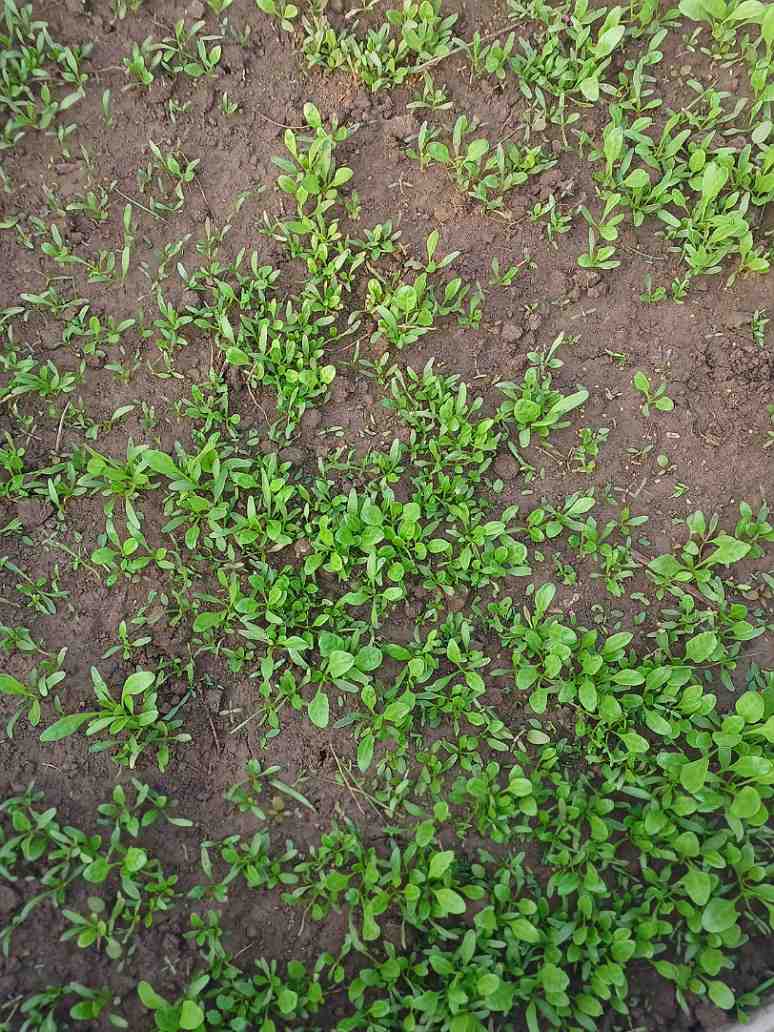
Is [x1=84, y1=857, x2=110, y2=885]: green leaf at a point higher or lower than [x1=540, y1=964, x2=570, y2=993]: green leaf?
higher

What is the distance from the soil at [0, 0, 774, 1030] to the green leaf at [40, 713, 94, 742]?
4.4 inches

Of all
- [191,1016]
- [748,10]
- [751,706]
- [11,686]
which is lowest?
[191,1016]

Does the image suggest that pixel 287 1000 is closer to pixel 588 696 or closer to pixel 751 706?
pixel 588 696

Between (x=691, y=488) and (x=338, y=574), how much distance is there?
139cm

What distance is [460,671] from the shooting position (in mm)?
2602

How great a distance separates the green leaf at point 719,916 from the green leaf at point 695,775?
33 cm

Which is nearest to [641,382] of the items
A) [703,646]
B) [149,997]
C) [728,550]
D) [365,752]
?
[728,550]

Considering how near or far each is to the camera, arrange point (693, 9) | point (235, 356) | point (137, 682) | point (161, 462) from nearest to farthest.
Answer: point (137, 682)
point (161, 462)
point (235, 356)
point (693, 9)

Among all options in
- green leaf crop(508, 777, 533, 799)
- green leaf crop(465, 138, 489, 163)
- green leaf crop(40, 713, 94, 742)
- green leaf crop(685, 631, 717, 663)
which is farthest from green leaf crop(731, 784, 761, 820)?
green leaf crop(465, 138, 489, 163)

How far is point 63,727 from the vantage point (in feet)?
8.02

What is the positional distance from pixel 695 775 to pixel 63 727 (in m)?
2.05

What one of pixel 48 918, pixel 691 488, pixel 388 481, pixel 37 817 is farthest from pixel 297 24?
pixel 48 918

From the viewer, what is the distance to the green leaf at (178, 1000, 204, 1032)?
2152mm

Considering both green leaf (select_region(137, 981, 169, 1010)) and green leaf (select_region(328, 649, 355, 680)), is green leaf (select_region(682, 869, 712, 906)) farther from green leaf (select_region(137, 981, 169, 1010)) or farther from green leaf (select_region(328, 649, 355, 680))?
green leaf (select_region(137, 981, 169, 1010))
